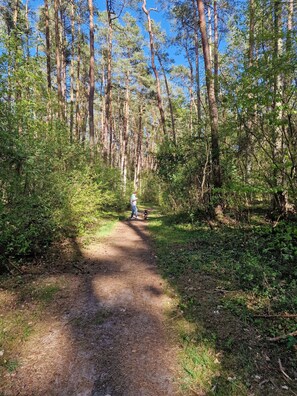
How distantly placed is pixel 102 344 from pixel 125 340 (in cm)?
32

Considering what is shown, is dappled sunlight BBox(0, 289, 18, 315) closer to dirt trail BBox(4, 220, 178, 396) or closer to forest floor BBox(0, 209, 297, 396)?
forest floor BBox(0, 209, 297, 396)

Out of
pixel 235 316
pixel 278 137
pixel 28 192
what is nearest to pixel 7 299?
pixel 28 192

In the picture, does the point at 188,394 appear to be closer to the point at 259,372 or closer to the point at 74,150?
the point at 259,372

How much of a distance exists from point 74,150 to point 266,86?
23.4 ft

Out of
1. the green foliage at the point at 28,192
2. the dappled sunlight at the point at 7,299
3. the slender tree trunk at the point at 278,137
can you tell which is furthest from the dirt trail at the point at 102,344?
the slender tree trunk at the point at 278,137

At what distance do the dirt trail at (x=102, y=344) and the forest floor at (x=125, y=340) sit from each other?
0.01 metres

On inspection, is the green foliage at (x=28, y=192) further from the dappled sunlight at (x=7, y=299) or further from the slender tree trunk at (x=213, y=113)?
the slender tree trunk at (x=213, y=113)

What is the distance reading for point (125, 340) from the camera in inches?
131

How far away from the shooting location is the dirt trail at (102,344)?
2643mm

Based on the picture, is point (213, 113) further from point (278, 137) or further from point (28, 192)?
point (28, 192)

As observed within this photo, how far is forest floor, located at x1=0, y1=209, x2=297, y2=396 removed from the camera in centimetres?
264

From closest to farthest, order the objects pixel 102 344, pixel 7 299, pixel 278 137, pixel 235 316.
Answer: pixel 102 344
pixel 235 316
pixel 7 299
pixel 278 137

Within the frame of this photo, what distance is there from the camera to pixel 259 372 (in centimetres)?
274

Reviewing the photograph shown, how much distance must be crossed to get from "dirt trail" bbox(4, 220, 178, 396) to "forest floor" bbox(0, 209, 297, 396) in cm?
1
